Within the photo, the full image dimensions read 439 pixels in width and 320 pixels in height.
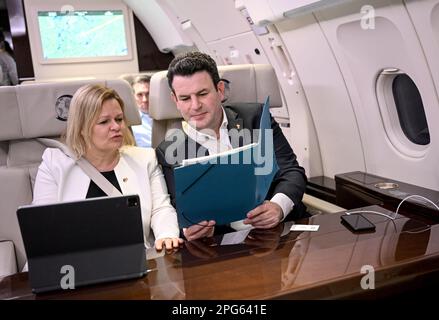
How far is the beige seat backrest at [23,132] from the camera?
6.77 ft

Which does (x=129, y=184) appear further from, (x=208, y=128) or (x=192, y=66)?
(x=192, y=66)

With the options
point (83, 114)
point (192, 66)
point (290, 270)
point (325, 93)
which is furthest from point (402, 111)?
point (83, 114)

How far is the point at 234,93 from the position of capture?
99.1 inches

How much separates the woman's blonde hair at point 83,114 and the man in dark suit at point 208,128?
0.35 m

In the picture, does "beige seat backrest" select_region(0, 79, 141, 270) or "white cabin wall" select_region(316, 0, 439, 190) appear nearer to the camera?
"beige seat backrest" select_region(0, 79, 141, 270)

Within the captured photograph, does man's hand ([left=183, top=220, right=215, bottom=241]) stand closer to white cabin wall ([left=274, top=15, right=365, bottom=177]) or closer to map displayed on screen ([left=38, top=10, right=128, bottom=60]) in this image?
white cabin wall ([left=274, top=15, right=365, bottom=177])

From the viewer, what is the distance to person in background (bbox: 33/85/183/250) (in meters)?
1.93

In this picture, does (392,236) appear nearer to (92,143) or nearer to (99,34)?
(92,143)

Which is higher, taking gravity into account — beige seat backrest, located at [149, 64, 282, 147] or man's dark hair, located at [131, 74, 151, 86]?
man's dark hair, located at [131, 74, 151, 86]

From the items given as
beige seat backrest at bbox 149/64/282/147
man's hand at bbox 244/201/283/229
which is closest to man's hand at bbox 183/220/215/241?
man's hand at bbox 244/201/283/229

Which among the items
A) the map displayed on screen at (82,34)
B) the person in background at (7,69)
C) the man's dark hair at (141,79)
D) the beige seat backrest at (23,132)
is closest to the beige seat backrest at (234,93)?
the beige seat backrest at (23,132)

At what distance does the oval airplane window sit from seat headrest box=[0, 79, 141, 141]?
74.5 inches

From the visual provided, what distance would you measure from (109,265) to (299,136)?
9.35 ft

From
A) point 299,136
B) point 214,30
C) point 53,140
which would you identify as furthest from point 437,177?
point 214,30
